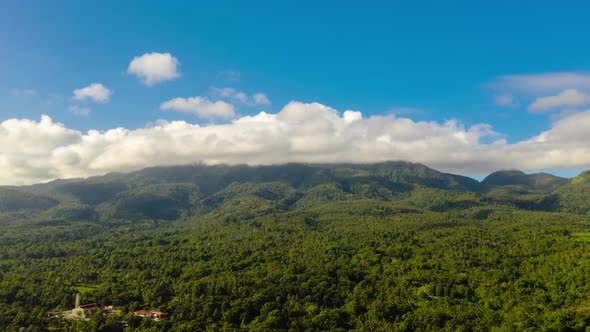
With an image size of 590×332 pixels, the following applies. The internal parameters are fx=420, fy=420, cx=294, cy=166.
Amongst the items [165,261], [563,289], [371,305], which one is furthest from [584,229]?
[165,261]

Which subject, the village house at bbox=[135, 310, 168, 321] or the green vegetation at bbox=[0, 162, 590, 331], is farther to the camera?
the village house at bbox=[135, 310, 168, 321]

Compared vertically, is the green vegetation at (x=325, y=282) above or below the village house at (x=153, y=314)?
above

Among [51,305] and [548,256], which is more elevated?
[548,256]

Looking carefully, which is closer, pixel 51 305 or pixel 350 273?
pixel 51 305

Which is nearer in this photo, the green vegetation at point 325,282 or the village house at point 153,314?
the green vegetation at point 325,282

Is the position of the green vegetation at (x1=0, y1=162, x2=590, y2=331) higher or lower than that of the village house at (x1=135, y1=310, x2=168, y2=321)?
higher

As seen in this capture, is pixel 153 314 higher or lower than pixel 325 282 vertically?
lower

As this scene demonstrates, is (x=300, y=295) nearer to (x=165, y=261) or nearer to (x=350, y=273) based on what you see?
(x=350, y=273)

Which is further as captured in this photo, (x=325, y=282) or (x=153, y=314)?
(x=325, y=282)

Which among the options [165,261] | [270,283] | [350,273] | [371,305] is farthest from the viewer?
[165,261]

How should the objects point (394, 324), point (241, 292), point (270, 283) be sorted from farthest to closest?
point (270, 283)
point (241, 292)
point (394, 324)
